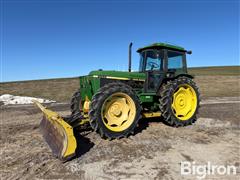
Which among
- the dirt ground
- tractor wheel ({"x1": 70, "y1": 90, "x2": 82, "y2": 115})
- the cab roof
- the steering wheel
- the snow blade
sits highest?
the cab roof

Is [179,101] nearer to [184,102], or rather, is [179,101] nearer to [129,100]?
[184,102]

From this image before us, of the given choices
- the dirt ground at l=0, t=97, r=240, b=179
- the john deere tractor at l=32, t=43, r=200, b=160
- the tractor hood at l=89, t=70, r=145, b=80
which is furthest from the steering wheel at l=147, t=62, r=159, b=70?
the dirt ground at l=0, t=97, r=240, b=179

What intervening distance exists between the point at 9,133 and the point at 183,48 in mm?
6350

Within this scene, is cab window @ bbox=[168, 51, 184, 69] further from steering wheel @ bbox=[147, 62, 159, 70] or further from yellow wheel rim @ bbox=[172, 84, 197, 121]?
yellow wheel rim @ bbox=[172, 84, 197, 121]

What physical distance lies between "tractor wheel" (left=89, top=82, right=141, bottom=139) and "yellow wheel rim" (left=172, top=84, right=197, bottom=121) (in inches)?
70.9

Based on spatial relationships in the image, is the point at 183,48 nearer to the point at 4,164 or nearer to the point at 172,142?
the point at 172,142

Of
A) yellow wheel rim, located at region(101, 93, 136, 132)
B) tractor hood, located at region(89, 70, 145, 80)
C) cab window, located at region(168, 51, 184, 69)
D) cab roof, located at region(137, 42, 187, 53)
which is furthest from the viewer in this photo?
cab window, located at region(168, 51, 184, 69)

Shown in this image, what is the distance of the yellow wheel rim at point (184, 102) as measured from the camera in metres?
6.85

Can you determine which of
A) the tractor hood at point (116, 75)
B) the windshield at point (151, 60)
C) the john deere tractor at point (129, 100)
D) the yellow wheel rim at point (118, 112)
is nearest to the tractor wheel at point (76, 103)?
the john deere tractor at point (129, 100)

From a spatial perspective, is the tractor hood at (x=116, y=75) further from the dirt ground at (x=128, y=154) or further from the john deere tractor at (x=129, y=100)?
the dirt ground at (x=128, y=154)

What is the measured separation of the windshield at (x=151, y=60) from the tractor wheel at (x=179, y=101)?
72 cm

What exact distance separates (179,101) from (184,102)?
26 cm

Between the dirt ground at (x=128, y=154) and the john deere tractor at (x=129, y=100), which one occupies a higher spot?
the john deere tractor at (x=129, y=100)

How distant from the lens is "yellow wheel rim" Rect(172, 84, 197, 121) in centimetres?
685
